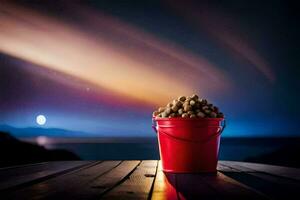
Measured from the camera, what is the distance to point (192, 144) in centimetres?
330

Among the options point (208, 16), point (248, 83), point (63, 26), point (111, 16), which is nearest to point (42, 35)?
point (63, 26)

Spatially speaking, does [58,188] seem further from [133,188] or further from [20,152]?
[20,152]

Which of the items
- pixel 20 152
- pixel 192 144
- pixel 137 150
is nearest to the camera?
pixel 192 144

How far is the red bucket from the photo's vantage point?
3297 millimetres

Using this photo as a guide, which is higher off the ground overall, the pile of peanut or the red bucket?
the pile of peanut

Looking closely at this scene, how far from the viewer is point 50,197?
72.6 inches

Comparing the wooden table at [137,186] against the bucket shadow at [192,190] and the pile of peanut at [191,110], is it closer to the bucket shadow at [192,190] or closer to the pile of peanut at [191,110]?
the bucket shadow at [192,190]

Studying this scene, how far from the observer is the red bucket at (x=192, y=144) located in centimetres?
330

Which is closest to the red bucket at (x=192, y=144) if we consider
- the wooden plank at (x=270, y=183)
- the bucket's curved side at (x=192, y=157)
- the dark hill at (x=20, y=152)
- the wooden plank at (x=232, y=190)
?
the bucket's curved side at (x=192, y=157)

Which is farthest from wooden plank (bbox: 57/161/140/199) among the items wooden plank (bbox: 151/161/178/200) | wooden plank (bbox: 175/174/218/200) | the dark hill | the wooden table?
the dark hill

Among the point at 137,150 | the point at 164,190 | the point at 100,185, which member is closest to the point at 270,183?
the point at 164,190

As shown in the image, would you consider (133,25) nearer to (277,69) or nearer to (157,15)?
(157,15)

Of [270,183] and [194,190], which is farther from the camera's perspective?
[270,183]

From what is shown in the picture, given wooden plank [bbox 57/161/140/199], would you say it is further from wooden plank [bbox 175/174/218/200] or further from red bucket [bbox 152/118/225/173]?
red bucket [bbox 152/118/225/173]
